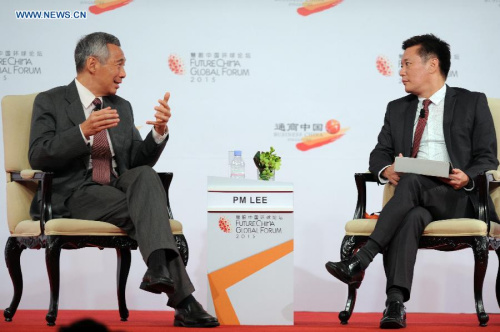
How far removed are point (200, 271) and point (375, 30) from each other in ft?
6.71

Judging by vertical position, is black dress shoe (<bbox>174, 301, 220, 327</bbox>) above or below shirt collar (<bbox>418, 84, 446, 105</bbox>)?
below

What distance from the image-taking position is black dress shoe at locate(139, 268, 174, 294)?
315 cm

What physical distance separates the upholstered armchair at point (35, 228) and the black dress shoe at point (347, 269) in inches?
27.5

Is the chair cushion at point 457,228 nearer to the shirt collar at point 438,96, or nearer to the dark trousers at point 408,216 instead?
the dark trousers at point 408,216

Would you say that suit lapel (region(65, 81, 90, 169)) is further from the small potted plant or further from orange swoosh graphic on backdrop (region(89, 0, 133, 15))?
orange swoosh graphic on backdrop (region(89, 0, 133, 15))

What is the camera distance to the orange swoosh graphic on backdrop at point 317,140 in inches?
204

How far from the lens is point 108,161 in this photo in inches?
153

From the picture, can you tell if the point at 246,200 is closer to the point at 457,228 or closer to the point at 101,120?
the point at 101,120

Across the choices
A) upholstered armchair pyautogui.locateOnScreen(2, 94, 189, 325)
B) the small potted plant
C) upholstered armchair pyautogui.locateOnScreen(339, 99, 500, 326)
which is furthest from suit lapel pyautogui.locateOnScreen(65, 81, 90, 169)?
upholstered armchair pyautogui.locateOnScreen(339, 99, 500, 326)

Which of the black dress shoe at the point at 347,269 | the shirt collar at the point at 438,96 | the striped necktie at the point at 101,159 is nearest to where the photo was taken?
the black dress shoe at the point at 347,269

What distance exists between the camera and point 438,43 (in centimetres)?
420

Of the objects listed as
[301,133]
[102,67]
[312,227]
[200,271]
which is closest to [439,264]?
[312,227]

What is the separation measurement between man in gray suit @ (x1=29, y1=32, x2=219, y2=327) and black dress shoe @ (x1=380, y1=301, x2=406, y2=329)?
2.48ft

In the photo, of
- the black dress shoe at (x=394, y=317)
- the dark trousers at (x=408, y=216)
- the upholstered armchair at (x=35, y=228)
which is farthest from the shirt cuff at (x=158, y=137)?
the black dress shoe at (x=394, y=317)
